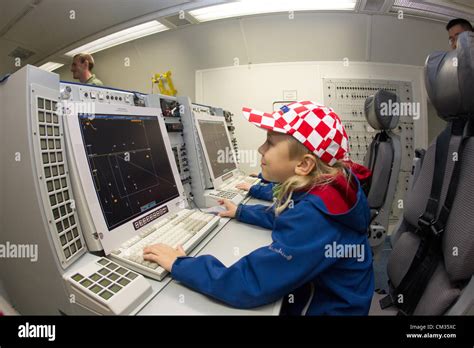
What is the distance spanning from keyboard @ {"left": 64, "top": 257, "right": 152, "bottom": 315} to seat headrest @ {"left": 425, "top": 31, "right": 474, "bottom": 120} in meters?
1.06

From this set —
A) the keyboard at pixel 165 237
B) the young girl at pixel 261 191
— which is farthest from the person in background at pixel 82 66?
the keyboard at pixel 165 237

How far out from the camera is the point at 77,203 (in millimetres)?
642

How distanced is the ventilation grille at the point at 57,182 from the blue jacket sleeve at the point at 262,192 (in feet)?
3.60

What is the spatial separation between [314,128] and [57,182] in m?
0.80

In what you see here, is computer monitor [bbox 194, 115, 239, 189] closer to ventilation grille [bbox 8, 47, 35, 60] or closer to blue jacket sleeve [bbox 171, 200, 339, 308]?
blue jacket sleeve [bbox 171, 200, 339, 308]

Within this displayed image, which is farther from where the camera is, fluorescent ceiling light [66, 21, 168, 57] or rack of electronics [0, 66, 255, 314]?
fluorescent ceiling light [66, 21, 168, 57]

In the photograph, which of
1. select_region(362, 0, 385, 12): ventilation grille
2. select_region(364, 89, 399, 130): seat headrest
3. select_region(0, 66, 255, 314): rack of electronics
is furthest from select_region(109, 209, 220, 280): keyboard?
select_region(362, 0, 385, 12): ventilation grille

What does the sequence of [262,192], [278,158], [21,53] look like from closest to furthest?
[278,158] < [262,192] < [21,53]

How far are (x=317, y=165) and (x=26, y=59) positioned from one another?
3229 millimetres

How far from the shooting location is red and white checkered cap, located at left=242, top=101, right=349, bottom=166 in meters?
0.69

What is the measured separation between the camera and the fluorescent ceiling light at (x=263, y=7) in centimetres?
223

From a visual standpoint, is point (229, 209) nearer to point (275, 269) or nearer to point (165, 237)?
point (165, 237)

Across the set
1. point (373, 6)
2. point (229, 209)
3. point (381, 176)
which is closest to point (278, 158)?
point (229, 209)

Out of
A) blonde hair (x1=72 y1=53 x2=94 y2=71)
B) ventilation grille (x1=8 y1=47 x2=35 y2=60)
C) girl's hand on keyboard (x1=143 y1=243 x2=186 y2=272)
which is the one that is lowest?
girl's hand on keyboard (x1=143 y1=243 x2=186 y2=272)
